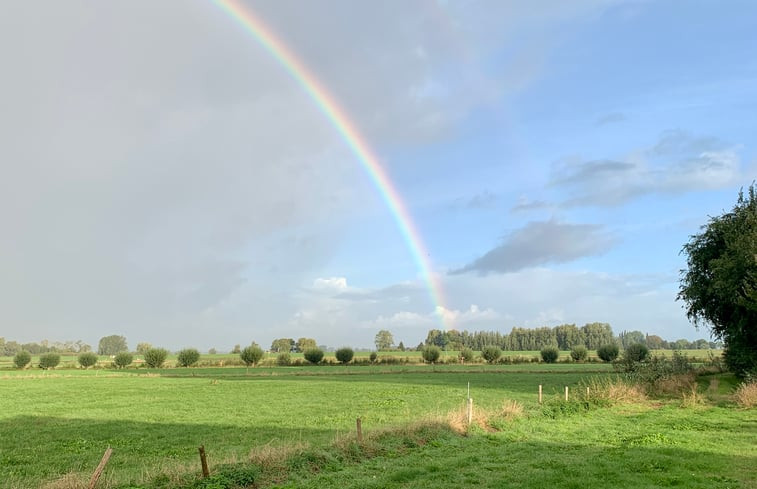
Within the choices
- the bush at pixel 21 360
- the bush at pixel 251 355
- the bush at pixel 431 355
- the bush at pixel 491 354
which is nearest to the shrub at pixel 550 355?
the bush at pixel 491 354

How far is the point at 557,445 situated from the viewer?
1634cm

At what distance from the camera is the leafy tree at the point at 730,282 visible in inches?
1331

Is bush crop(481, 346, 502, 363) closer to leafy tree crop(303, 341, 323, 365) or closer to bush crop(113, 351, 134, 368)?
leafy tree crop(303, 341, 323, 365)

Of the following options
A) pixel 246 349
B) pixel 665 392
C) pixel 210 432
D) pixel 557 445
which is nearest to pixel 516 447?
pixel 557 445

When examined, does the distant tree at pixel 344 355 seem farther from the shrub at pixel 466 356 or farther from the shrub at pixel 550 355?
the shrub at pixel 550 355

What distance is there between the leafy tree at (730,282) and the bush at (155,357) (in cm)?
10685

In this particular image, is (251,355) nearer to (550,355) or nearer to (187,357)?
(187,357)

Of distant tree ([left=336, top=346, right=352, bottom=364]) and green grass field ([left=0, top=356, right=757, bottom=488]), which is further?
distant tree ([left=336, top=346, right=352, bottom=364])

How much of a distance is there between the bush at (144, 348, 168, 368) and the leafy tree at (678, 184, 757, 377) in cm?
10685

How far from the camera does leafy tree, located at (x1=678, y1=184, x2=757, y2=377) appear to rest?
3381 centimetres

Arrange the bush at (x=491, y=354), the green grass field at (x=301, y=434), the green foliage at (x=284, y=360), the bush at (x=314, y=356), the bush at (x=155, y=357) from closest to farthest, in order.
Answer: the green grass field at (x=301, y=434), the bush at (x=155, y=357), the green foliage at (x=284, y=360), the bush at (x=314, y=356), the bush at (x=491, y=354)

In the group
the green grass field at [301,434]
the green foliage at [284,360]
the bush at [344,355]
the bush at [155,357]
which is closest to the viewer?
the green grass field at [301,434]

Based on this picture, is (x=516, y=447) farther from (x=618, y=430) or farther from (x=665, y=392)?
(x=665, y=392)

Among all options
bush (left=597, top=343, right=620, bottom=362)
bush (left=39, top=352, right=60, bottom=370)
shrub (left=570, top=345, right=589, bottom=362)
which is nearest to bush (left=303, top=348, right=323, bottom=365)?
bush (left=39, top=352, right=60, bottom=370)
